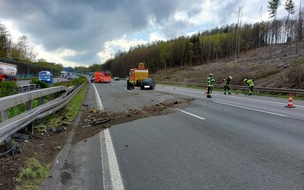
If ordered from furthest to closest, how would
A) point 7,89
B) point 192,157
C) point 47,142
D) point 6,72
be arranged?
point 6,72
point 7,89
point 47,142
point 192,157

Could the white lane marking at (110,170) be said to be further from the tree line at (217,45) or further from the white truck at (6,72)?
the tree line at (217,45)

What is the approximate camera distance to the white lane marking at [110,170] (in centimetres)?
414

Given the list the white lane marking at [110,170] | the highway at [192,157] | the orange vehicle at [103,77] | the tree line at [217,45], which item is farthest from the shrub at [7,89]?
the tree line at [217,45]

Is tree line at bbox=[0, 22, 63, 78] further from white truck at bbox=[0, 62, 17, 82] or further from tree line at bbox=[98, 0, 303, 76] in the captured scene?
tree line at bbox=[98, 0, 303, 76]

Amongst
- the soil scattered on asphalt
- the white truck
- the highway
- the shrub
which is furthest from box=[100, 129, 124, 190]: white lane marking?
the white truck

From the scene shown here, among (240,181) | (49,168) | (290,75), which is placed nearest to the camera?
(240,181)

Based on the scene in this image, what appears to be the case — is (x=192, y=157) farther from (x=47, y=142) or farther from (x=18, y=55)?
(x=18, y=55)

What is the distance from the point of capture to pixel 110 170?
479 centimetres

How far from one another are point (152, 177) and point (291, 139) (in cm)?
429

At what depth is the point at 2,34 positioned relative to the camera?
261ft

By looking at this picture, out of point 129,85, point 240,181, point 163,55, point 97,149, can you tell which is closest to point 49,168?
point 97,149

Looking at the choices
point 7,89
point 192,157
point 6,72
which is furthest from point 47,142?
point 6,72

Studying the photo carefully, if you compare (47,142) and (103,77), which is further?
(103,77)

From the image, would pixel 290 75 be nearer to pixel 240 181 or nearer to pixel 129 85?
pixel 129 85
